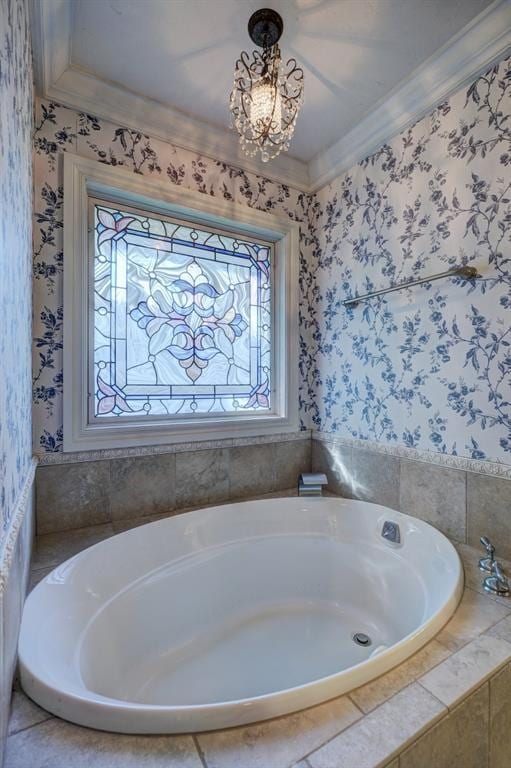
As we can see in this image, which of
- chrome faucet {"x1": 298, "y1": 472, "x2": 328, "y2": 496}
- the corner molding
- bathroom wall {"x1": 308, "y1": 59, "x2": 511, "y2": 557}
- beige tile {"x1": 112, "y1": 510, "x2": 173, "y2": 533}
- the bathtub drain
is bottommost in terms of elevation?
the bathtub drain

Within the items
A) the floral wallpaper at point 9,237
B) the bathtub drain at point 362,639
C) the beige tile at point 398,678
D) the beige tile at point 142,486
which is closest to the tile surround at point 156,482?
the beige tile at point 142,486

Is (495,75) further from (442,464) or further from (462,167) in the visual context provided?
(442,464)

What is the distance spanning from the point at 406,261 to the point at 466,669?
152 cm

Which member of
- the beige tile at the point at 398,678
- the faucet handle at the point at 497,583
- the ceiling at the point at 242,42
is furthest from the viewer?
the ceiling at the point at 242,42

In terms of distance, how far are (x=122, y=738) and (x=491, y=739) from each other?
836mm

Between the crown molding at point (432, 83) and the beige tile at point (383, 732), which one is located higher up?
the crown molding at point (432, 83)

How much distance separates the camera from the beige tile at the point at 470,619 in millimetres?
906

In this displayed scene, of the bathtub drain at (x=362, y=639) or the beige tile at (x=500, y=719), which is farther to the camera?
the bathtub drain at (x=362, y=639)

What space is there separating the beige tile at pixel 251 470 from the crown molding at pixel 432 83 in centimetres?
168

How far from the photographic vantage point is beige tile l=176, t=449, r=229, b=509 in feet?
5.75

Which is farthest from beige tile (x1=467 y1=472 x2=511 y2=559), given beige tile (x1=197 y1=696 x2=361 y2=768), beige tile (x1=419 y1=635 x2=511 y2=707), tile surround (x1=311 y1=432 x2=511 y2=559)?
beige tile (x1=197 y1=696 x2=361 y2=768)

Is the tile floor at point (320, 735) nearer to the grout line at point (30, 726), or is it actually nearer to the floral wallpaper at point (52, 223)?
the grout line at point (30, 726)

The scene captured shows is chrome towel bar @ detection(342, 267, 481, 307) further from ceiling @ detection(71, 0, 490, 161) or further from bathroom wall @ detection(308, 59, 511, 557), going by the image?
ceiling @ detection(71, 0, 490, 161)

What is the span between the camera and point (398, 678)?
2.56 feet
